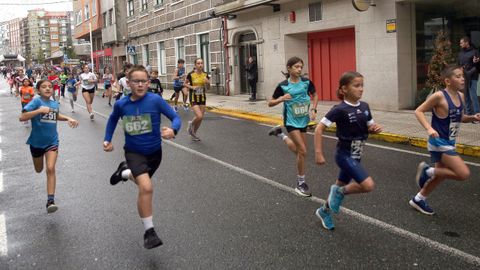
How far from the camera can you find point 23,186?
6.95 m

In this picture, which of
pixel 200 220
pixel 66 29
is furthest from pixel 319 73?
pixel 66 29

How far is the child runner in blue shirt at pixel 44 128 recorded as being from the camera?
5.63 metres

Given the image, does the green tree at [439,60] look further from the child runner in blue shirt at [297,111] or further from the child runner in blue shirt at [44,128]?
the child runner in blue shirt at [44,128]

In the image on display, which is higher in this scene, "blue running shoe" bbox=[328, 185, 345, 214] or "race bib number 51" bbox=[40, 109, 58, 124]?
"race bib number 51" bbox=[40, 109, 58, 124]

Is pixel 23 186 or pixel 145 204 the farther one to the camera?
pixel 23 186

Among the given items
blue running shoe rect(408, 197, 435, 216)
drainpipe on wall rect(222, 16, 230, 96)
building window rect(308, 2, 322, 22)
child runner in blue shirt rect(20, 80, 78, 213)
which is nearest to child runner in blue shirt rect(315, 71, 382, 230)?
blue running shoe rect(408, 197, 435, 216)

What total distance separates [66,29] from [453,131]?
6690 inches

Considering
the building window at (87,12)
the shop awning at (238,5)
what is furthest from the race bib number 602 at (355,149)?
the building window at (87,12)

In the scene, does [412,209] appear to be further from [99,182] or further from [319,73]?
[319,73]

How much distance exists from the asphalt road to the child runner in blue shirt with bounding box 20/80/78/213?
50 cm

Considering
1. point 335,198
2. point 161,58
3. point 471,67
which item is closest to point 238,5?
point 471,67

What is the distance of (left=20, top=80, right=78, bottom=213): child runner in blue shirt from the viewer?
5.63 meters

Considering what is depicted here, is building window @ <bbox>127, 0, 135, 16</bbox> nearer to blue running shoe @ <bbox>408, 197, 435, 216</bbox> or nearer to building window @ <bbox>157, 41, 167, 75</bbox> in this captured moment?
building window @ <bbox>157, 41, 167, 75</bbox>

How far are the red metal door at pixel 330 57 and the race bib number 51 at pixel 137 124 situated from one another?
12.2 m
